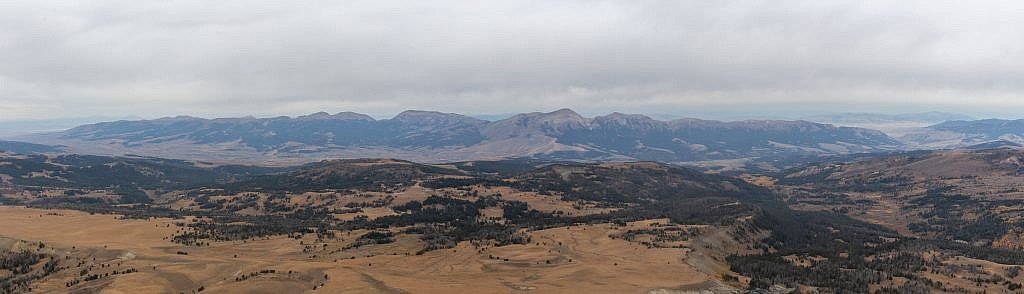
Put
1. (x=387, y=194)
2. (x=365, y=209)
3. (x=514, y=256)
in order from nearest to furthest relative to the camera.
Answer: (x=514, y=256) < (x=365, y=209) < (x=387, y=194)

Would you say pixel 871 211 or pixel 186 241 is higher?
pixel 186 241

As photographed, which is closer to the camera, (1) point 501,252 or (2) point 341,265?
(2) point 341,265

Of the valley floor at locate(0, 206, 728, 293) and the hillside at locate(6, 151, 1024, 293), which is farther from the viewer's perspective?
the hillside at locate(6, 151, 1024, 293)

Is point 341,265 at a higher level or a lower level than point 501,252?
higher

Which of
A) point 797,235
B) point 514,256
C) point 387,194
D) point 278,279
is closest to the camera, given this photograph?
point 278,279

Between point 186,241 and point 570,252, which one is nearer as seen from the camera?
point 570,252

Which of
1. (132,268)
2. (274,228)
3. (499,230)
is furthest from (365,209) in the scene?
(132,268)

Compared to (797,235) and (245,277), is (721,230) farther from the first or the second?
(245,277)

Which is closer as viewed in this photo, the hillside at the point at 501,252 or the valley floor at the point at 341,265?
the valley floor at the point at 341,265

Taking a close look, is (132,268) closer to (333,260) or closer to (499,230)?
(333,260)
